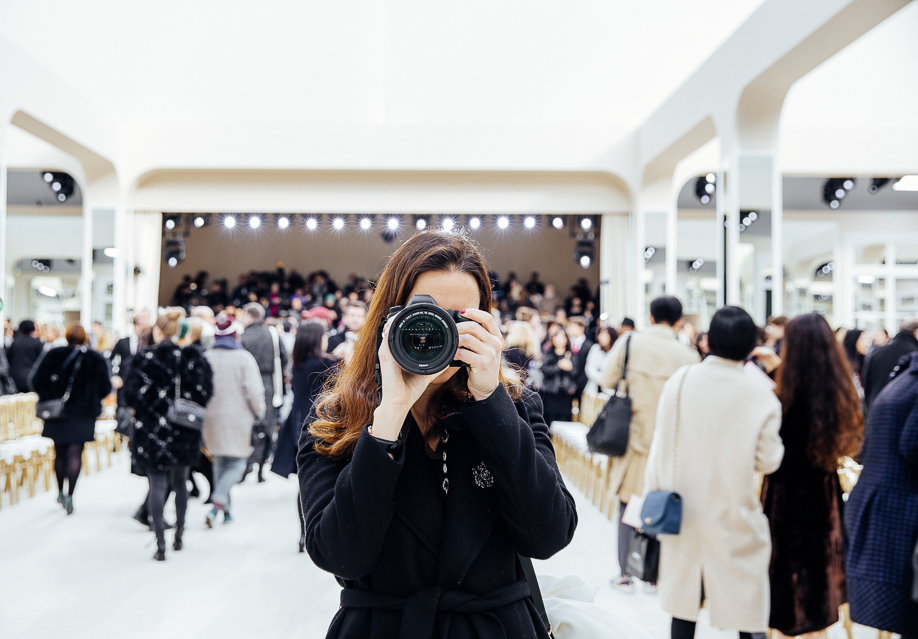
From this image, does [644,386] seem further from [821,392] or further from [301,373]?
[301,373]

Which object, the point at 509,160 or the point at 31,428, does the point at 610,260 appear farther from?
the point at 31,428

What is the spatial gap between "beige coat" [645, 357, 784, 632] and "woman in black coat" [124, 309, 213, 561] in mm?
2776

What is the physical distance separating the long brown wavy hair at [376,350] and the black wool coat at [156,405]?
10.2 ft

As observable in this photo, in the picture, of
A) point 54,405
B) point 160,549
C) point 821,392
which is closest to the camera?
point 821,392

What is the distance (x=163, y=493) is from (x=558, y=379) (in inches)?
145

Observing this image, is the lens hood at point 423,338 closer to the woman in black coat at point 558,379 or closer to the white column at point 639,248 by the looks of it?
the woman in black coat at point 558,379

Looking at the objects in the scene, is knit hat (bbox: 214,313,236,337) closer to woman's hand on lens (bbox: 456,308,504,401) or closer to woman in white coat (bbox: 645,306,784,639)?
woman in white coat (bbox: 645,306,784,639)

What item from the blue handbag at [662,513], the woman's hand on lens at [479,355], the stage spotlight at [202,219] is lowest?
the blue handbag at [662,513]

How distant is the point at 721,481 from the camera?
221 cm

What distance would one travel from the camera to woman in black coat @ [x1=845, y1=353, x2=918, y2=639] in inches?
78.7

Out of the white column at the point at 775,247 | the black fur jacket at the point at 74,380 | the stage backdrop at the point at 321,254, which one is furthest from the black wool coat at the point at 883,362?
the stage backdrop at the point at 321,254

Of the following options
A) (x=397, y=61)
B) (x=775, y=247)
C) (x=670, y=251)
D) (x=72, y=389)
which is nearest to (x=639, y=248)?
(x=670, y=251)

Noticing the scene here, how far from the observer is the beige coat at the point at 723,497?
86.0 inches

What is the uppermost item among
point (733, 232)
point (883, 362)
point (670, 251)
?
point (670, 251)
